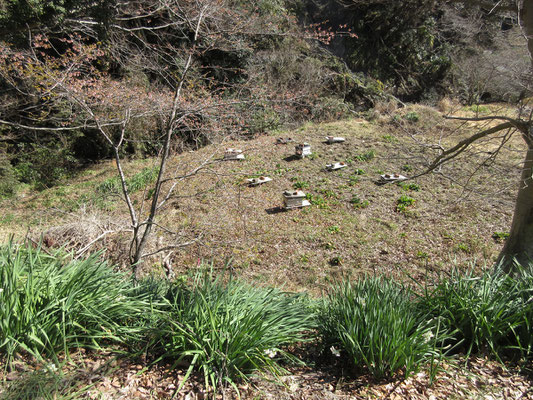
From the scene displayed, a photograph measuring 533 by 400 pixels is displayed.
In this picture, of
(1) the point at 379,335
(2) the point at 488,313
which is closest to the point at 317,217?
(2) the point at 488,313

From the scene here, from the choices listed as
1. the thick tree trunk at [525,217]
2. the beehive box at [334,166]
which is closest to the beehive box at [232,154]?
the beehive box at [334,166]

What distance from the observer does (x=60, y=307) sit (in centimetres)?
210

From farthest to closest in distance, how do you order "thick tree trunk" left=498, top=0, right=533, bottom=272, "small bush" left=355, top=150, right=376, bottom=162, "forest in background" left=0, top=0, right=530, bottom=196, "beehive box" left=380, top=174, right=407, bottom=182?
"small bush" left=355, top=150, right=376, bottom=162 < "beehive box" left=380, top=174, right=407, bottom=182 < "forest in background" left=0, top=0, right=530, bottom=196 < "thick tree trunk" left=498, top=0, right=533, bottom=272

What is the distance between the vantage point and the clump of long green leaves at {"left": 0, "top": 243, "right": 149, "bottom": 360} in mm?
1960

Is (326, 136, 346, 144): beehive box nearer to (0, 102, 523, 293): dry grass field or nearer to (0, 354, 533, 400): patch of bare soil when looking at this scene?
(0, 102, 523, 293): dry grass field

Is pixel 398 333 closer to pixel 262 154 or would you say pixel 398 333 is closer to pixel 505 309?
pixel 505 309

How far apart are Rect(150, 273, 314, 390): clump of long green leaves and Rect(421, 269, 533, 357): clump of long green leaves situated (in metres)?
1.20

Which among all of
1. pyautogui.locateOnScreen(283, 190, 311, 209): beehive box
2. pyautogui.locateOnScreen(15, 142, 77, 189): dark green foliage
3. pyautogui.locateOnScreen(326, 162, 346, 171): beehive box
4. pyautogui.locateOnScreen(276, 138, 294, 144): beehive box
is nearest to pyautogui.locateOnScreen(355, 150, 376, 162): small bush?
pyautogui.locateOnScreen(326, 162, 346, 171): beehive box

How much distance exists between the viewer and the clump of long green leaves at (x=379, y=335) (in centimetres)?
217

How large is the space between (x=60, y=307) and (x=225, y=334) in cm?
106

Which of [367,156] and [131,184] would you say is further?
[367,156]

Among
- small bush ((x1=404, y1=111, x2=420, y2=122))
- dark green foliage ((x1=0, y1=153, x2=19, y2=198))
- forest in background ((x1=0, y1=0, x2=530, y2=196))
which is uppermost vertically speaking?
forest in background ((x1=0, y1=0, x2=530, y2=196))

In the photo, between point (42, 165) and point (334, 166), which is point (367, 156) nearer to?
point (334, 166)

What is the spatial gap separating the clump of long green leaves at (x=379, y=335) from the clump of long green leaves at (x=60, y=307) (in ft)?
4.72
